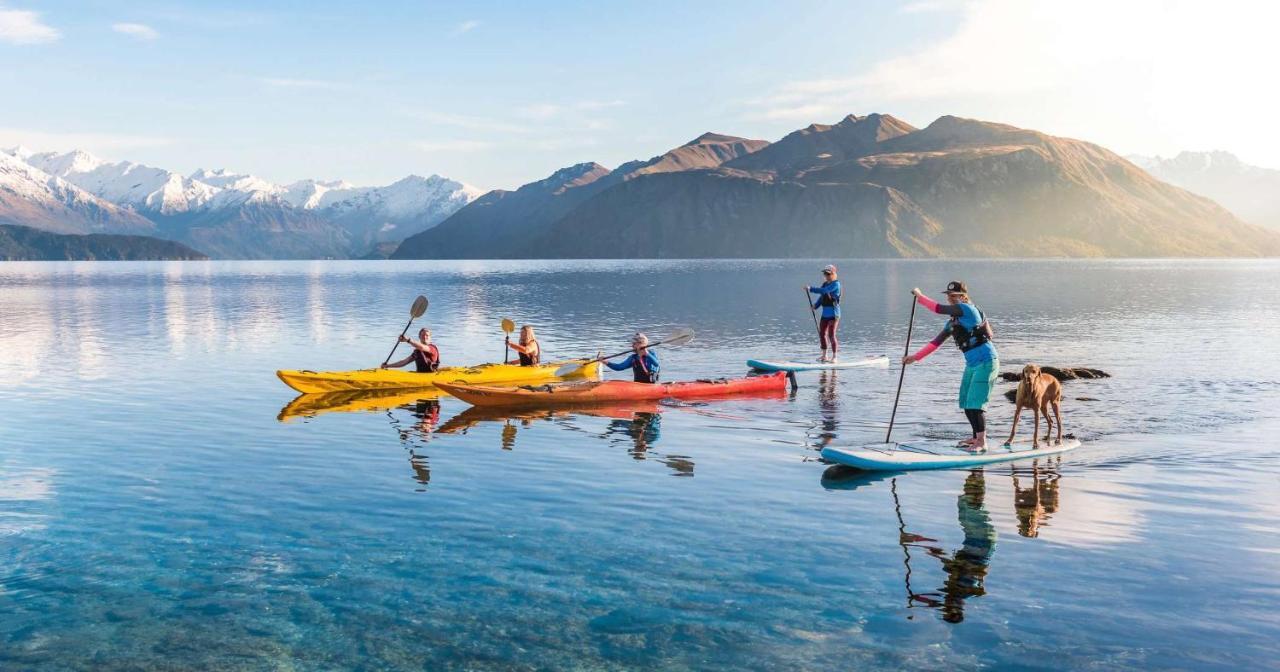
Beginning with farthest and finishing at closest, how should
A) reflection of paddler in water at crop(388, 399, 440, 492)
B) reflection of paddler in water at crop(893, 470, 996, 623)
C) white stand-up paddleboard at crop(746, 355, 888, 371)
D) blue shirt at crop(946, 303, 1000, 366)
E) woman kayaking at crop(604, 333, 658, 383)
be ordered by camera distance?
white stand-up paddleboard at crop(746, 355, 888, 371) < woman kayaking at crop(604, 333, 658, 383) < reflection of paddler in water at crop(388, 399, 440, 492) < blue shirt at crop(946, 303, 1000, 366) < reflection of paddler in water at crop(893, 470, 996, 623)

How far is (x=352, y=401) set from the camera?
1085 inches

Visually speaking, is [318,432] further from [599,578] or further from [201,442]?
[599,578]

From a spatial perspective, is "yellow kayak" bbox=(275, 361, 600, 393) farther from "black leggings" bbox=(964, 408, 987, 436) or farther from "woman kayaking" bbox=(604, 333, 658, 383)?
"black leggings" bbox=(964, 408, 987, 436)

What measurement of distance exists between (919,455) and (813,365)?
624 inches

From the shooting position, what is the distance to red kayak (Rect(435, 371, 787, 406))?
1005 inches

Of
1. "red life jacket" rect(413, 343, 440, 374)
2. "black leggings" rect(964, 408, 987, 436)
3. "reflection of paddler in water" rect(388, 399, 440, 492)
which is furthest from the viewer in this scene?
"red life jacket" rect(413, 343, 440, 374)

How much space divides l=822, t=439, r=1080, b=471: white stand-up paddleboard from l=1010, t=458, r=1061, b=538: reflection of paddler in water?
44cm

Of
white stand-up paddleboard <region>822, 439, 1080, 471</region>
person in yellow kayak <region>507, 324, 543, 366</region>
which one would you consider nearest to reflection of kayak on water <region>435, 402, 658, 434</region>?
person in yellow kayak <region>507, 324, 543, 366</region>

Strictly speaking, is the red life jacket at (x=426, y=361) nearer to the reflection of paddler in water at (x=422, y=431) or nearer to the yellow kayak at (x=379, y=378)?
the yellow kayak at (x=379, y=378)

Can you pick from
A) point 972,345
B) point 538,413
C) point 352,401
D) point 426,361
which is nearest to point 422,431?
point 538,413

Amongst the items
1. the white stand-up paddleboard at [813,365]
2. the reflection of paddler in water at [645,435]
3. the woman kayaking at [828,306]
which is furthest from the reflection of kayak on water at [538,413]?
the woman kayaking at [828,306]

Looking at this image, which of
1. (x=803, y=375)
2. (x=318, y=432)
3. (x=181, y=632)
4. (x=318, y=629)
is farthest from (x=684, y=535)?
(x=803, y=375)

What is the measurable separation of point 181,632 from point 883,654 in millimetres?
7708

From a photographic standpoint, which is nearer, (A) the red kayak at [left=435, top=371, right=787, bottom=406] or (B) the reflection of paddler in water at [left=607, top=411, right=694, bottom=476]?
(B) the reflection of paddler in water at [left=607, top=411, right=694, bottom=476]
